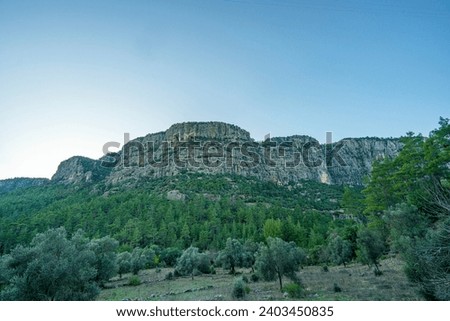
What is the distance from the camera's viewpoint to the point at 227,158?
12275cm

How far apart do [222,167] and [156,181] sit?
28.3 meters

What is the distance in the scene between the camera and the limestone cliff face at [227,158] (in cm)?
12194

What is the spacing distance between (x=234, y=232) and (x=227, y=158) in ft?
226

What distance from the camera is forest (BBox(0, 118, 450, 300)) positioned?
35.1 ft

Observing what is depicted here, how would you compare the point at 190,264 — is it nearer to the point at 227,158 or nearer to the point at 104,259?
the point at 104,259

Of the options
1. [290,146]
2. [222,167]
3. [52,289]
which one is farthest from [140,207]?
[290,146]

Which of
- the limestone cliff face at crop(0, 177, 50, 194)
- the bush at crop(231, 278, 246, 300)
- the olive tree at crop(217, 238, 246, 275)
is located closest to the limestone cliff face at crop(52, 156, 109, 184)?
the limestone cliff face at crop(0, 177, 50, 194)

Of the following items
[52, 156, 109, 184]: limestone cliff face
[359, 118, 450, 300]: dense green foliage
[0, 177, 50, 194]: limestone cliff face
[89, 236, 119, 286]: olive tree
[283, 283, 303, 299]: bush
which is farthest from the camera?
[0, 177, 50, 194]: limestone cliff face

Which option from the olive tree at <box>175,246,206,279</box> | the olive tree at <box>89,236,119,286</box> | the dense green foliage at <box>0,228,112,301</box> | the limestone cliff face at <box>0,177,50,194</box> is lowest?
the olive tree at <box>175,246,206,279</box>

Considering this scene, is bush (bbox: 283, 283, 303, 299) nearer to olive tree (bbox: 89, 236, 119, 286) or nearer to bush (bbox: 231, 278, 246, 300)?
bush (bbox: 231, 278, 246, 300)

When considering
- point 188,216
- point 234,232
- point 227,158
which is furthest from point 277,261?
point 227,158

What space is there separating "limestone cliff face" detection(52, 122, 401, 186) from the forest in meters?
12.9

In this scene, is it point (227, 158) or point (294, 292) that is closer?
point (294, 292)

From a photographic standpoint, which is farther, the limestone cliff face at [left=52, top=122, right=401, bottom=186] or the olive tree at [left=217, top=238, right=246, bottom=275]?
the limestone cliff face at [left=52, top=122, right=401, bottom=186]
